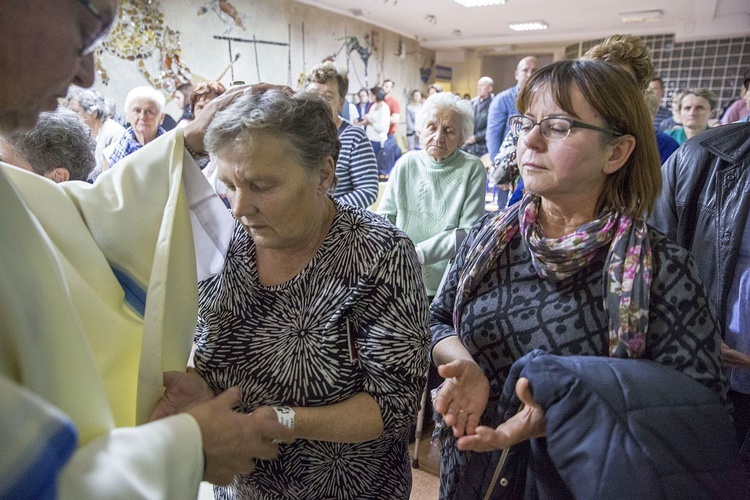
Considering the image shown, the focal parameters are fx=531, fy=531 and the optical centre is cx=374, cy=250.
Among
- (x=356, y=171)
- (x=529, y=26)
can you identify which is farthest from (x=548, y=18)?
(x=356, y=171)

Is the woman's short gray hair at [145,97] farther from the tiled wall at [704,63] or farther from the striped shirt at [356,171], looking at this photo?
the tiled wall at [704,63]

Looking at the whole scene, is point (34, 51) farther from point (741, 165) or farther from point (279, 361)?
point (741, 165)

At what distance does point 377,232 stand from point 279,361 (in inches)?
15.4

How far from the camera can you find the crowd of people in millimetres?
1015

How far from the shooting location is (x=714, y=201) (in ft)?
5.30

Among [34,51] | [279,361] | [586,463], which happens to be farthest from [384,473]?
[34,51]

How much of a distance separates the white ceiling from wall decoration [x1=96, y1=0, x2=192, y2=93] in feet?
11.0

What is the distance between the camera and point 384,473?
1357 mm

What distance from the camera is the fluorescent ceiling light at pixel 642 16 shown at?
1095 centimetres

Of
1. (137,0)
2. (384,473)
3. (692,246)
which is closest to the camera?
(384,473)

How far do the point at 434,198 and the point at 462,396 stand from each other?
1846mm

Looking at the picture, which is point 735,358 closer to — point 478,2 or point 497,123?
point 497,123

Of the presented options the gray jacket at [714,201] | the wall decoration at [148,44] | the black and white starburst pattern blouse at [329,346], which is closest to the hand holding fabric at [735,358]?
the gray jacket at [714,201]

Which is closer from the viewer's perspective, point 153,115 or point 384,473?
point 384,473
